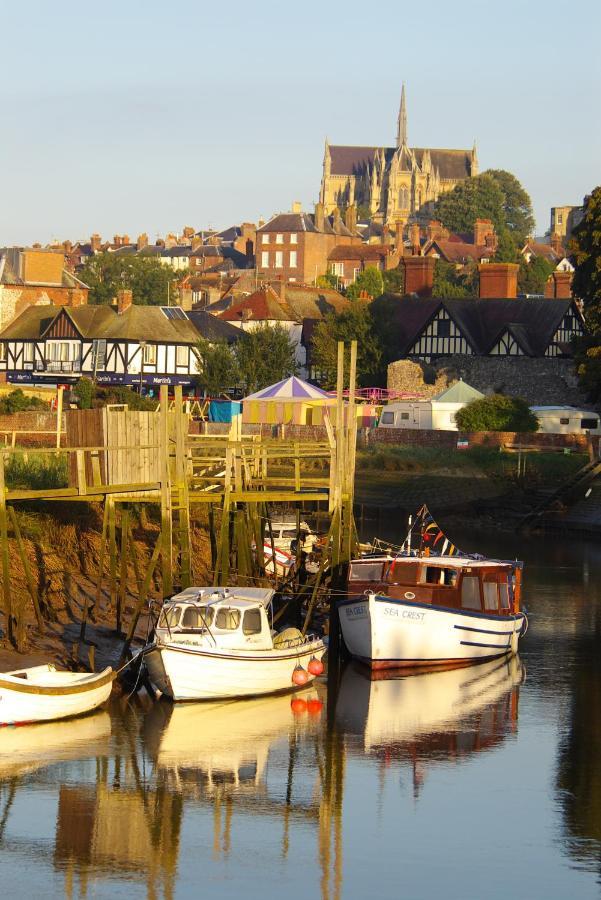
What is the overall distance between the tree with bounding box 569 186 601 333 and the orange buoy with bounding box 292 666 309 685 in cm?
4508

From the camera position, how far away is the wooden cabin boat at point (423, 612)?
3353 cm

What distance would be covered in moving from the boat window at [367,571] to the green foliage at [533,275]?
4336 inches

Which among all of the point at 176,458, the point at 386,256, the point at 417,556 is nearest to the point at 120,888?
the point at 176,458

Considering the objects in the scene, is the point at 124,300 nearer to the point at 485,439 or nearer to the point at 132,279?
the point at 485,439

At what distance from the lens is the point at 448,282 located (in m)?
151

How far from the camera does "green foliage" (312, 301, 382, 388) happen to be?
98.4 metres

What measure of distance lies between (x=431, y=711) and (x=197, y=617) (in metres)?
5.21

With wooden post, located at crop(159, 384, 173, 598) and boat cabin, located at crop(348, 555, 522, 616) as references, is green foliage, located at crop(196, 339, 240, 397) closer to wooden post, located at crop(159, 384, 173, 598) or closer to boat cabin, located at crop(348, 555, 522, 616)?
boat cabin, located at crop(348, 555, 522, 616)

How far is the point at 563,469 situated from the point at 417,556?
36656 mm

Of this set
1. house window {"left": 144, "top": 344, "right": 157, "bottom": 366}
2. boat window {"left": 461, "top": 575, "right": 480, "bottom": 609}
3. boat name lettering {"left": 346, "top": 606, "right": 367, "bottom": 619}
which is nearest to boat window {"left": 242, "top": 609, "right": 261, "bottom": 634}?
boat name lettering {"left": 346, "top": 606, "right": 367, "bottom": 619}

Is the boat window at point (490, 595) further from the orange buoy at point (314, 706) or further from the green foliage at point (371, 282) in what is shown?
the green foliage at point (371, 282)

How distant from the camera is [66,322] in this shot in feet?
352

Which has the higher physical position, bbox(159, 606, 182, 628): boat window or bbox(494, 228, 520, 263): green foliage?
bbox(494, 228, 520, 263): green foliage

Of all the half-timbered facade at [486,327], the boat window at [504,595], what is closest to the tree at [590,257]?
the half-timbered facade at [486,327]
